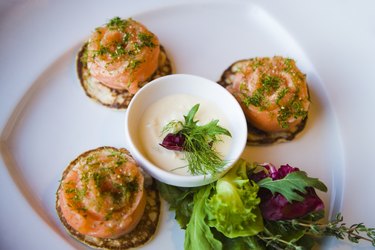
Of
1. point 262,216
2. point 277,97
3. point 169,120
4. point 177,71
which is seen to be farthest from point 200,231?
point 177,71

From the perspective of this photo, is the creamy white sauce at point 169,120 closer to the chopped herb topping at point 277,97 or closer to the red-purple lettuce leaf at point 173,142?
the red-purple lettuce leaf at point 173,142

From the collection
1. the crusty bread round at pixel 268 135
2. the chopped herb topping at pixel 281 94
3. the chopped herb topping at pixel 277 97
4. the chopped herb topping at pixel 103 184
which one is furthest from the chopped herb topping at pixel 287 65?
the chopped herb topping at pixel 103 184

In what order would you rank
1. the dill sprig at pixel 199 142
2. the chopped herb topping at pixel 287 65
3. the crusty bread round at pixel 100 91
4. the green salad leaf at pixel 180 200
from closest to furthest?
1. the dill sprig at pixel 199 142
2. the green salad leaf at pixel 180 200
3. the chopped herb topping at pixel 287 65
4. the crusty bread round at pixel 100 91

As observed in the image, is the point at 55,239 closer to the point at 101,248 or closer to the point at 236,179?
the point at 101,248

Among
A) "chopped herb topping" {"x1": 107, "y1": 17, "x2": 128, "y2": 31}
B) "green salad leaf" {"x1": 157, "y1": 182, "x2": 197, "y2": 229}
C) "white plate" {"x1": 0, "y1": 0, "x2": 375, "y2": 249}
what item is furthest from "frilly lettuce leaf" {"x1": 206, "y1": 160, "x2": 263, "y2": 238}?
"chopped herb topping" {"x1": 107, "y1": 17, "x2": 128, "y2": 31}

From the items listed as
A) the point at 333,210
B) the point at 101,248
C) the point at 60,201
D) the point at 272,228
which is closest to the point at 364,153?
the point at 333,210

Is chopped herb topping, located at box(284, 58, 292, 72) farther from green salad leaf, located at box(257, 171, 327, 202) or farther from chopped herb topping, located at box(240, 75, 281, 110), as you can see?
green salad leaf, located at box(257, 171, 327, 202)
